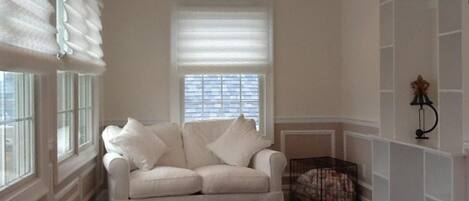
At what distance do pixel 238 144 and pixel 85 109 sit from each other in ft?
4.63

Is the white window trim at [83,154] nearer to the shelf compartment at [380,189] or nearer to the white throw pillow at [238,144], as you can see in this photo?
the white throw pillow at [238,144]

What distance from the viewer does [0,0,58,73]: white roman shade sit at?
2.20 meters

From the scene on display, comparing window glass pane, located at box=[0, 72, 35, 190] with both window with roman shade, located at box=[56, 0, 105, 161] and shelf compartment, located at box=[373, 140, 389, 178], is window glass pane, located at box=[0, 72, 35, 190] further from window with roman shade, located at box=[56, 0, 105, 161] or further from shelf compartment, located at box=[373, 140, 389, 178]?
shelf compartment, located at box=[373, 140, 389, 178]

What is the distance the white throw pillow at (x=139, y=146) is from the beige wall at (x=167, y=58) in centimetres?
82

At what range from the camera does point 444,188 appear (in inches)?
130

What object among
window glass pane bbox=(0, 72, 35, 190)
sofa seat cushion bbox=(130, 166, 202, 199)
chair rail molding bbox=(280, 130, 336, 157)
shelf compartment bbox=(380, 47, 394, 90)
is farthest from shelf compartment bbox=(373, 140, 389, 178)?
window glass pane bbox=(0, 72, 35, 190)

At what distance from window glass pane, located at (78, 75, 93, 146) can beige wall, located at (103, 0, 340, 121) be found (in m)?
0.58

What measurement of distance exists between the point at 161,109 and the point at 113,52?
769 millimetres

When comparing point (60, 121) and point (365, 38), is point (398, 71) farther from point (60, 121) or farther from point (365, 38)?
point (60, 121)

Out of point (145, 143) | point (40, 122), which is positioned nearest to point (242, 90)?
point (145, 143)

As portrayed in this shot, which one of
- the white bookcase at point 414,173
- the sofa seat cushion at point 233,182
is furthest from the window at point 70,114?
the white bookcase at point 414,173

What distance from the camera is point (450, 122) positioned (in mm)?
3121

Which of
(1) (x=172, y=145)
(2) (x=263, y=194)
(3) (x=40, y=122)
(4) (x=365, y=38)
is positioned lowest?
(2) (x=263, y=194)

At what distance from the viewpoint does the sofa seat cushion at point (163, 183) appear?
3.95m
